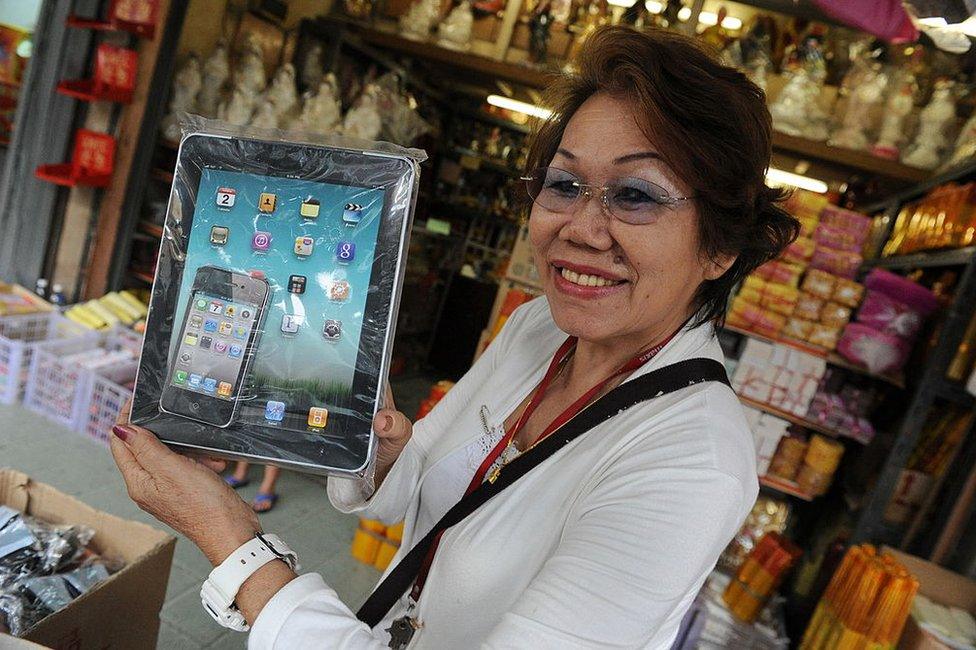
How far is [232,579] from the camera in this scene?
79 cm

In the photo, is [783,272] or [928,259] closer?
[928,259]

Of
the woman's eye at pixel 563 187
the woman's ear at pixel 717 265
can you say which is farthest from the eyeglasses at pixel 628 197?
the woman's ear at pixel 717 265

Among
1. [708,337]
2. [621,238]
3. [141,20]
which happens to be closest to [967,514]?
[708,337]

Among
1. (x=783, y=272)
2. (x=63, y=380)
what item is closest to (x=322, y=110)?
(x=63, y=380)

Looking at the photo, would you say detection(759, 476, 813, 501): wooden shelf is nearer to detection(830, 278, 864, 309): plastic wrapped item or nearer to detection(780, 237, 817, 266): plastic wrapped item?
detection(830, 278, 864, 309): plastic wrapped item

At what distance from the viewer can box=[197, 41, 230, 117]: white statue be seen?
3916 mm

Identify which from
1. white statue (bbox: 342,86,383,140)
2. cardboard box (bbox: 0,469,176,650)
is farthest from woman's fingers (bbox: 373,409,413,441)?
white statue (bbox: 342,86,383,140)

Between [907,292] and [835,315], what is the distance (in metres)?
0.34

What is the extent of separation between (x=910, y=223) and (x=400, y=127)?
3122mm

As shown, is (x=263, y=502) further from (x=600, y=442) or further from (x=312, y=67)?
(x=312, y=67)

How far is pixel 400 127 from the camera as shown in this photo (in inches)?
173

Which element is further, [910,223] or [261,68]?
[261,68]

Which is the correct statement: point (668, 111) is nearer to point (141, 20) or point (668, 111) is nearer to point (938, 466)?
point (938, 466)

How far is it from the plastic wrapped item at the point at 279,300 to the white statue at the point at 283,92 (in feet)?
10.9
